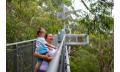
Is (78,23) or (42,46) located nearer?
(42,46)

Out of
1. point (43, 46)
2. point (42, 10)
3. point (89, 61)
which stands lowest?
point (89, 61)

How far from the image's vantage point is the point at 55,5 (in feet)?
29.9

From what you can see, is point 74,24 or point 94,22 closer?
point 94,22

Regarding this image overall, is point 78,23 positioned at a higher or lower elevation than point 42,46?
higher

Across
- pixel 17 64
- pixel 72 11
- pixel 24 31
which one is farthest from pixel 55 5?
Result: pixel 17 64

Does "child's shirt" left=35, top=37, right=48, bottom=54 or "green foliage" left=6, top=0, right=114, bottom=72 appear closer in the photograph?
"child's shirt" left=35, top=37, right=48, bottom=54

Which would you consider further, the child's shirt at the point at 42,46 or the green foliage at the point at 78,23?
the green foliage at the point at 78,23

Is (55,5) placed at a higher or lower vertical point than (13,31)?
higher
